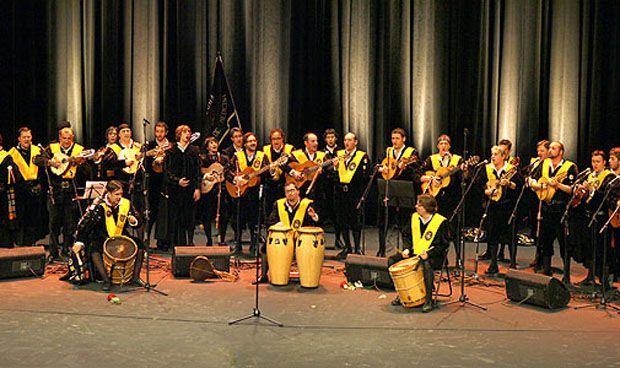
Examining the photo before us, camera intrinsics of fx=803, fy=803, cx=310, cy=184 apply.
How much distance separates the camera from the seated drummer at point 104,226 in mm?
9352

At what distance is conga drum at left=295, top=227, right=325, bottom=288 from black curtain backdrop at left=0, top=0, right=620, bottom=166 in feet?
17.9

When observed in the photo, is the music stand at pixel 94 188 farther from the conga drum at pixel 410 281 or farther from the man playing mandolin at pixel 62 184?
the conga drum at pixel 410 281

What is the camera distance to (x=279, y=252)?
932 cm

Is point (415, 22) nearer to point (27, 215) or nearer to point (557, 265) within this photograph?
point (557, 265)

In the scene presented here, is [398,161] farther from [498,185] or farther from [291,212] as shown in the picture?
[291,212]

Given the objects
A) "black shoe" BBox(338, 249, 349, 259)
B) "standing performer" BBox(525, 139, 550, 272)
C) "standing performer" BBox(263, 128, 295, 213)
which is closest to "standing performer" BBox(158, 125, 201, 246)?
"standing performer" BBox(263, 128, 295, 213)

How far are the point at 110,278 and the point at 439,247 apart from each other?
3765mm

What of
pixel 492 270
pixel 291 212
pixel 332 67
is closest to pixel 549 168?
pixel 492 270

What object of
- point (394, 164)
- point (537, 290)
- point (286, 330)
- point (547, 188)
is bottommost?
point (286, 330)

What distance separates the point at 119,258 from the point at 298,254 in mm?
2048

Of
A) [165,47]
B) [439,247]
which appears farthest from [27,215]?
[439,247]

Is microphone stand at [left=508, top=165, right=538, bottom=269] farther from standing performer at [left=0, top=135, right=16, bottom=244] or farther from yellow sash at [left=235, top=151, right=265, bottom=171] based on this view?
standing performer at [left=0, top=135, right=16, bottom=244]

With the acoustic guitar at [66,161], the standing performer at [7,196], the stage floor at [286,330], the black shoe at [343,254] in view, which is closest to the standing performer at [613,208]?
the stage floor at [286,330]

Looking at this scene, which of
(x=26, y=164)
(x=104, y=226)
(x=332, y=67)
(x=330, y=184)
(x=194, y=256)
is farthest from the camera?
(x=332, y=67)
